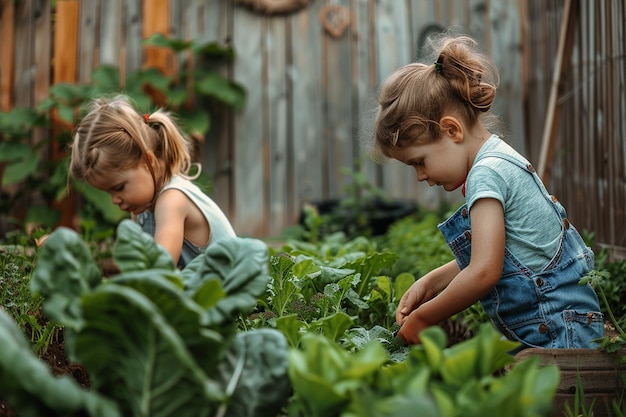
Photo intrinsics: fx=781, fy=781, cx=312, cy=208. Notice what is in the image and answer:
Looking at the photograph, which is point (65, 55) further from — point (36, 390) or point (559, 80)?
point (36, 390)

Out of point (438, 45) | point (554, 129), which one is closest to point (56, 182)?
point (554, 129)

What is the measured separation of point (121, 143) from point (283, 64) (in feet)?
11.0

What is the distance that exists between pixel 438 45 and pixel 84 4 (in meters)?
4.14

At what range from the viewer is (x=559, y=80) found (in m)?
4.30

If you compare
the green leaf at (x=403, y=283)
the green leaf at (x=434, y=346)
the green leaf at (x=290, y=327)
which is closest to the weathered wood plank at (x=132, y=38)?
the green leaf at (x=403, y=283)

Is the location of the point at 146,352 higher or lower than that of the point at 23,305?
higher

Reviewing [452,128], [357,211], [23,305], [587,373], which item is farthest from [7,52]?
[587,373]

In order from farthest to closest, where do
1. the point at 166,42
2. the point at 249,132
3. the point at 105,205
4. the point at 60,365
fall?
1. the point at 249,132
2. the point at 166,42
3. the point at 105,205
4. the point at 60,365

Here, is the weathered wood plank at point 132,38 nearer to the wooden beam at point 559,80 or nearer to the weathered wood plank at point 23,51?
the weathered wood plank at point 23,51

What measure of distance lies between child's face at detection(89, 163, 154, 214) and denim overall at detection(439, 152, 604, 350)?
1.32 metres

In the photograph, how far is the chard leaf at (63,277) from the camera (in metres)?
1.33

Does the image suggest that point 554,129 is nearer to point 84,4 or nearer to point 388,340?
point 388,340

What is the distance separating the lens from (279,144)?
20.0 ft

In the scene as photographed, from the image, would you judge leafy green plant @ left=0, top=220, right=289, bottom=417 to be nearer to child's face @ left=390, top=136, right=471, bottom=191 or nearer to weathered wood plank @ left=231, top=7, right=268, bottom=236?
child's face @ left=390, top=136, right=471, bottom=191
